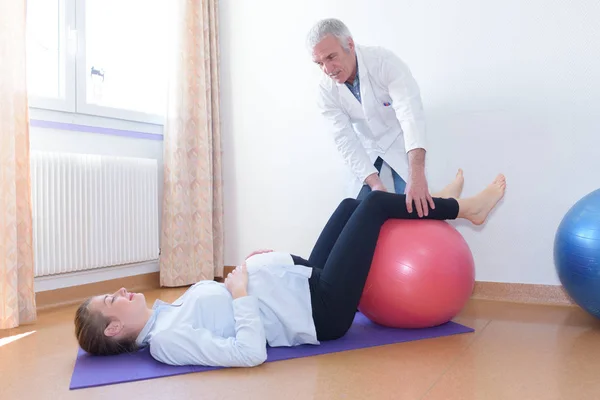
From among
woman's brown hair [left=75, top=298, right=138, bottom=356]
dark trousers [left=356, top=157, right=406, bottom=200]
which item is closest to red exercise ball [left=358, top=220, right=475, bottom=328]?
dark trousers [left=356, top=157, right=406, bottom=200]

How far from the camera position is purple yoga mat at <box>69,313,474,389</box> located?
5.60 feet

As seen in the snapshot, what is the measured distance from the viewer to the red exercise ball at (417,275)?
6.79 ft

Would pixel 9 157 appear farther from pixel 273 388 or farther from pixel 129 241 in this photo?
pixel 273 388

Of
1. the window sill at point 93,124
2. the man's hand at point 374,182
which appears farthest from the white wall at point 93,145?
the man's hand at point 374,182

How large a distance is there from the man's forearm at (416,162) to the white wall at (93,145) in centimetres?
190

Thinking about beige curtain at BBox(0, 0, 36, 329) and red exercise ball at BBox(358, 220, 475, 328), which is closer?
red exercise ball at BBox(358, 220, 475, 328)

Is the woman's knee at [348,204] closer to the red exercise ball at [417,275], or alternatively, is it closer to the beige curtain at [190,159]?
the red exercise ball at [417,275]

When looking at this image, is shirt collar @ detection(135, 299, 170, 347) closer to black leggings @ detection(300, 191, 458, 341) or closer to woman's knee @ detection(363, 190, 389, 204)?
Result: black leggings @ detection(300, 191, 458, 341)

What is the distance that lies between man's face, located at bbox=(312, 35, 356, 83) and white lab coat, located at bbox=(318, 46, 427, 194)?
0.27ft

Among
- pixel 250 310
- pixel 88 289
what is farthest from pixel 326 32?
pixel 88 289

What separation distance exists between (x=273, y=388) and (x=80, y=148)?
7.01ft

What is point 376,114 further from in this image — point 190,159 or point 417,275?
point 190,159

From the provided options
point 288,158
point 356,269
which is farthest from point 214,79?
point 356,269

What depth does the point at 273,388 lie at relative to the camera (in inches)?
62.7
